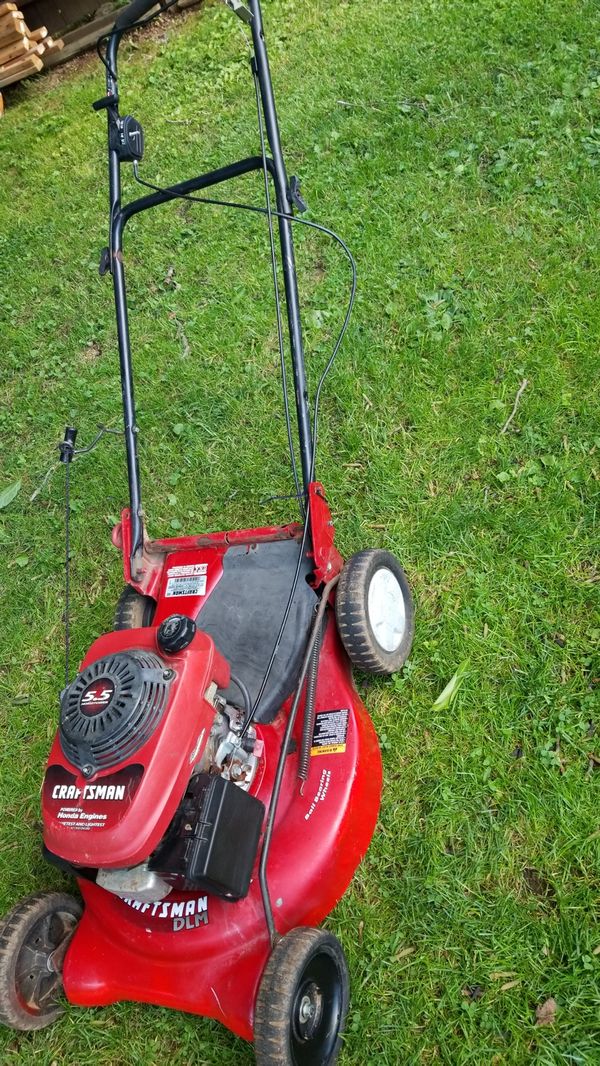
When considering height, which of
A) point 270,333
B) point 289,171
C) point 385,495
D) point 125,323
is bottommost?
point 385,495

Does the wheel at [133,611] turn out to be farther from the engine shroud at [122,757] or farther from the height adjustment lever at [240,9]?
the height adjustment lever at [240,9]

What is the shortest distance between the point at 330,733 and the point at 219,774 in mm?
349

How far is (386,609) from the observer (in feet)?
7.88

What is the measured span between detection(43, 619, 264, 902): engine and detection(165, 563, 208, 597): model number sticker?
0.50m

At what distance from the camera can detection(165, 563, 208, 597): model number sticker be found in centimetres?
248

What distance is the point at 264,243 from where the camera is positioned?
13.0 feet

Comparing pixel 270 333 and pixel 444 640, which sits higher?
pixel 270 333

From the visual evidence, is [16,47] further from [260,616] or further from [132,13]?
[260,616]

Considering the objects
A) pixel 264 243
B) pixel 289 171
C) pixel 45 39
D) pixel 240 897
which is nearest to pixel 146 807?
pixel 240 897

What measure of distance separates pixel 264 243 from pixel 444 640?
2.33 m

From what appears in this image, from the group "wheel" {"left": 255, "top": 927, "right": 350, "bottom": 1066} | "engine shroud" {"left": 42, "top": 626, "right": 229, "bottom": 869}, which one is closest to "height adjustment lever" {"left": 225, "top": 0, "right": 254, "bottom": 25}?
"engine shroud" {"left": 42, "top": 626, "right": 229, "bottom": 869}

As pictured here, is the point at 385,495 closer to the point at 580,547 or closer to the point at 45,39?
the point at 580,547

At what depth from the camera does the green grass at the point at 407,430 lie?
2125 millimetres

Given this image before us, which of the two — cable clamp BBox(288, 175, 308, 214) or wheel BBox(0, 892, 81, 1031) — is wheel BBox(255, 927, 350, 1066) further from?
cable clamp BBox(288, 175, 308, 214)
